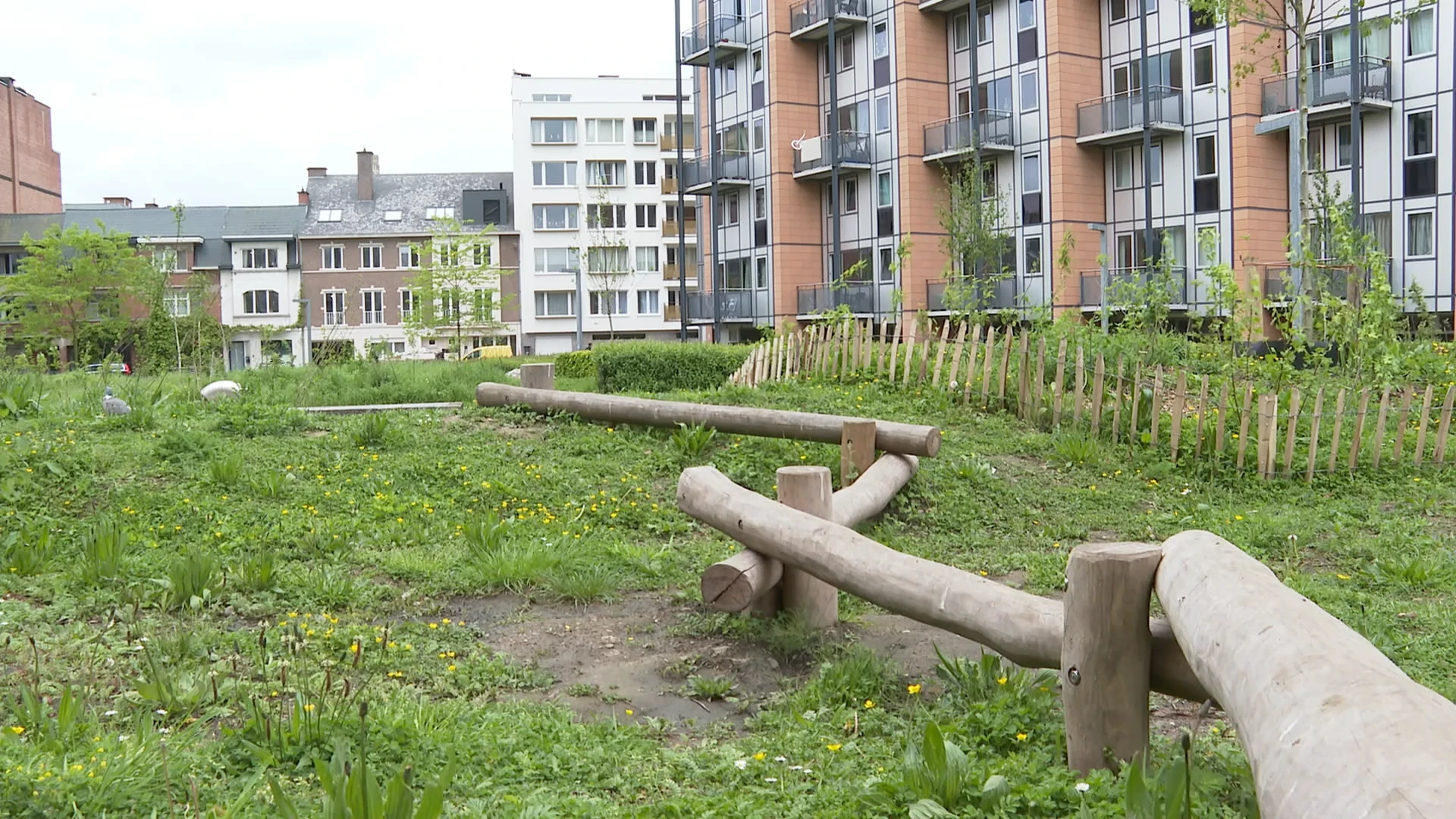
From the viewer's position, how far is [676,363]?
2002cm

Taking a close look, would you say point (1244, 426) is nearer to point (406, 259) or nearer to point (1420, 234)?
point (1420, 234)

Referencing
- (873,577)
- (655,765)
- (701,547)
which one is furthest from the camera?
(701,547)

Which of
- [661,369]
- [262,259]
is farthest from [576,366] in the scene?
[262,259]

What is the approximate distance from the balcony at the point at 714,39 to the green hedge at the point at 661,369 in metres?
26.0

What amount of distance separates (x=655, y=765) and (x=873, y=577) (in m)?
1.47

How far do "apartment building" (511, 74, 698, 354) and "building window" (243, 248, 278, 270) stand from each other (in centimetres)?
1350

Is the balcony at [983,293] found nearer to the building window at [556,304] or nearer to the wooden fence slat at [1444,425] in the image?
the wooden fence slat at [1444,425]

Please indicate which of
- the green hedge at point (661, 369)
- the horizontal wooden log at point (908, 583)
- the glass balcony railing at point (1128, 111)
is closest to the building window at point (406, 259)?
the glass balcony railing at point (1128, 111)

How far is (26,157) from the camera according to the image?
67625 mm

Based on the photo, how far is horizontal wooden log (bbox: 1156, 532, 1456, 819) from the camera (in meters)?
2.19

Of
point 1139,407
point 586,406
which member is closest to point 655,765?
point 586,406

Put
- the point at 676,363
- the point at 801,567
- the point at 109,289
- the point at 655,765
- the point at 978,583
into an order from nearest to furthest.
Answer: the point at 655,765
the point at 978,583
the point at 801,567
the point at 676,363
the point at 109,289

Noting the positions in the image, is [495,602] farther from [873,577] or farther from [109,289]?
[109,289]

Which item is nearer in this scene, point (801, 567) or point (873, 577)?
point (873, 577)
